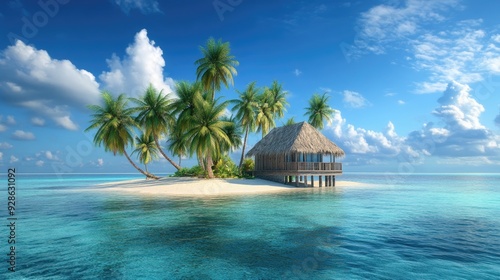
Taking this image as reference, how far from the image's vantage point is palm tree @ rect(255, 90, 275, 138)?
3538cm

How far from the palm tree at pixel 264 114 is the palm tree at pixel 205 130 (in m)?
8.18

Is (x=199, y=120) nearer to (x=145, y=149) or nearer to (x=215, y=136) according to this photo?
(x=215, y=136)

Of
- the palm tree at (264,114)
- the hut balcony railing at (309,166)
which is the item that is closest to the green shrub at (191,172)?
the hut balcony railing at (309,166)

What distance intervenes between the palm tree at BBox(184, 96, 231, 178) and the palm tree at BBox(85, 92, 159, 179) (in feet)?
23.8

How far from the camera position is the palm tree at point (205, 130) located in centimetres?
2611

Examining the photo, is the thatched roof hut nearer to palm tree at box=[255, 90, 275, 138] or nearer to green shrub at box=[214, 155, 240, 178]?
green shrub at box=[214, 155, 240, 178]

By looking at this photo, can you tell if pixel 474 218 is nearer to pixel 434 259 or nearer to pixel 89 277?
pixel 434 259

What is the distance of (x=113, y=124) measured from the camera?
29234 mm

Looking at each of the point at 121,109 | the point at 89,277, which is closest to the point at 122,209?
the point at 89,277

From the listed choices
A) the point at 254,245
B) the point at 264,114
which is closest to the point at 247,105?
the point at 264,114

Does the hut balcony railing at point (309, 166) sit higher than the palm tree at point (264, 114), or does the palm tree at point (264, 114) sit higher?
the palm tree at point (264, 114)

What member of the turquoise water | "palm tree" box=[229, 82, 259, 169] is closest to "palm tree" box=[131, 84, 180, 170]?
"palm tree" box=[229, 82, 259, 169]

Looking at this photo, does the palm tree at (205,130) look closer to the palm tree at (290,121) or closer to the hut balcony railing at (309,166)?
the hut balcony railing at (309,166)

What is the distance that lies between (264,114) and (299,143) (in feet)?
36.0
